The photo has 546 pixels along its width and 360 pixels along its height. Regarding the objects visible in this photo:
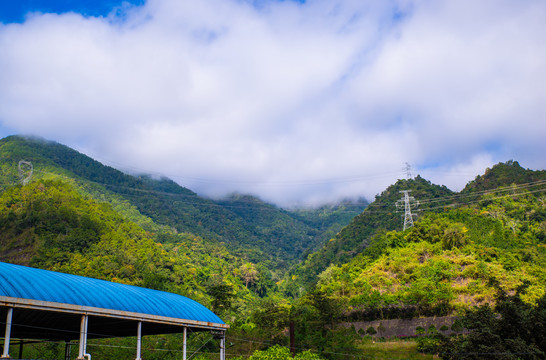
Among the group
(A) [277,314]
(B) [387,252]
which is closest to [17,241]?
(A) [277,314]

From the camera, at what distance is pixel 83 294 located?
36.3ft

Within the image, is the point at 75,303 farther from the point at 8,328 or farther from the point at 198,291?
the point at 198,291

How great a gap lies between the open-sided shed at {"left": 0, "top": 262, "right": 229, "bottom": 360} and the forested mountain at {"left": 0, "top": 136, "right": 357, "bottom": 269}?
215 feet

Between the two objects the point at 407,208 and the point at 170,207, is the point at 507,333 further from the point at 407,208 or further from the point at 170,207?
the point at 170,207

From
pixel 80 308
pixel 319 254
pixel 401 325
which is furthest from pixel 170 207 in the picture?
pixel 80 308

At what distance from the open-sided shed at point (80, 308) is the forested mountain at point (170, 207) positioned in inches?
2582

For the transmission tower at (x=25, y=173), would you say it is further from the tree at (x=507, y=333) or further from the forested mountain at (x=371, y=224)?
the tree at (x=507, y=333)

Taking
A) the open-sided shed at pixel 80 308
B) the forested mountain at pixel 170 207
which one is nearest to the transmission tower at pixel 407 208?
the forested mountain at pixel 170 207

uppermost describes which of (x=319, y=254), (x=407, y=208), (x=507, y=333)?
(x=407, y=208)

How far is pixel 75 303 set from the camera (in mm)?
10531

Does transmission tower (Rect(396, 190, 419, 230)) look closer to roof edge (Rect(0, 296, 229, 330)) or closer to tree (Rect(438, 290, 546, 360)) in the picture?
tree (Rect(438, 290, 546, 360))

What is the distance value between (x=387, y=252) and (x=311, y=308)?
17879 millimetres

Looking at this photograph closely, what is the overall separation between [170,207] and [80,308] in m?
98.9

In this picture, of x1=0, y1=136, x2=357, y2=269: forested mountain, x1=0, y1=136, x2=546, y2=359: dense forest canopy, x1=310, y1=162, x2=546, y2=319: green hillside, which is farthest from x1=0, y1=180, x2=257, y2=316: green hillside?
x1=0, y1=136, x2=357, y2=269: forested mountain
